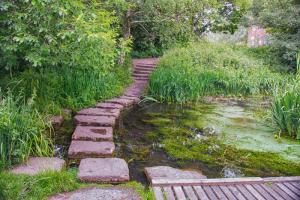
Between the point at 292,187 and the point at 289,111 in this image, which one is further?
the point at 289,111

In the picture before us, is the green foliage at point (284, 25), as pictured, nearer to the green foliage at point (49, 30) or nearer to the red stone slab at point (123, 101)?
the red stone slab at point (123, 101)

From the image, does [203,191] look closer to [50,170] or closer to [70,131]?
[50,170]

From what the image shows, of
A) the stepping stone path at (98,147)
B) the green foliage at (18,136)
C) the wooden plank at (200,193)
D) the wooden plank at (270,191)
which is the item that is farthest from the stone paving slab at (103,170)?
the wooden plank at (270,191)

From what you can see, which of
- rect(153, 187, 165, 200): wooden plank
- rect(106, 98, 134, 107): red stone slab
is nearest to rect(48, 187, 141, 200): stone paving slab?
rect(153, 187, 165, 200): wooden plank

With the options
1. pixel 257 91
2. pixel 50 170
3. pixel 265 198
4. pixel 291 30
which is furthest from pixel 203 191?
pixel 291 30

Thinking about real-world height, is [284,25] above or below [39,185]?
above

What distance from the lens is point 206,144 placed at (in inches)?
187

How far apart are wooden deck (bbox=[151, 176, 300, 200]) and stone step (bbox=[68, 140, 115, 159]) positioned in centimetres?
95

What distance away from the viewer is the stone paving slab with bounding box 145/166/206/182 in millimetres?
3427

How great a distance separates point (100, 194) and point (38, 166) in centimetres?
80

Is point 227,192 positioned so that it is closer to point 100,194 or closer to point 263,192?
point 263,192

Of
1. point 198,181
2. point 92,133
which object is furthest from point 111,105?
point 198,181

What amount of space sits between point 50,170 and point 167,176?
1114mm

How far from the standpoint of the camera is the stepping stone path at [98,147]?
3.30 metres
